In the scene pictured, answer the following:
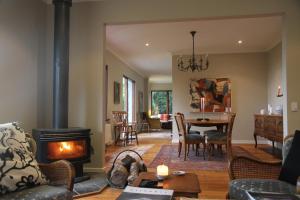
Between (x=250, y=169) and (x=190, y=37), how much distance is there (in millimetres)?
4185

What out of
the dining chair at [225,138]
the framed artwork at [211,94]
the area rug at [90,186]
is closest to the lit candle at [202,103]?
the framed artwork at [211,94]

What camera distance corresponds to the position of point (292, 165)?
2.12m

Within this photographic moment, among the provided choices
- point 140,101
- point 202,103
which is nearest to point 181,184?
point 202,103

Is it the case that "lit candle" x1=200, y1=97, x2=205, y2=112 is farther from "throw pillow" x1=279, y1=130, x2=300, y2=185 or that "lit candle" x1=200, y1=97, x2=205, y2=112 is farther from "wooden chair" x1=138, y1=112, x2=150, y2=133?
"wooden chair" x1=138, y1=112, x2=150, y2=133

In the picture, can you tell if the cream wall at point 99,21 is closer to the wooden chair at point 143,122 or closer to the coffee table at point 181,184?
the coffee table at point 181,184

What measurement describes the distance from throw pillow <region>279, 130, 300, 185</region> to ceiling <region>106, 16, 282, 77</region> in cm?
271

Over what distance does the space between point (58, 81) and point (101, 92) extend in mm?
644

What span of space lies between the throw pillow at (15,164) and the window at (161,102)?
12519mm

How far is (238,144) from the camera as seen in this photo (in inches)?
279

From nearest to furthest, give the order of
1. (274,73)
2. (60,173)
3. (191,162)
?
1. (60,173)
2. (191,162)
3. (274,73)

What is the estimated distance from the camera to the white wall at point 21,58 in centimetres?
318

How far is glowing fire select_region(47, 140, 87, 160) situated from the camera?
3256 mm

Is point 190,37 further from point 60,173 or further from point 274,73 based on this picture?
point 60,173

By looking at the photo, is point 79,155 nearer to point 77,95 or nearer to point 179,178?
point 77,95
